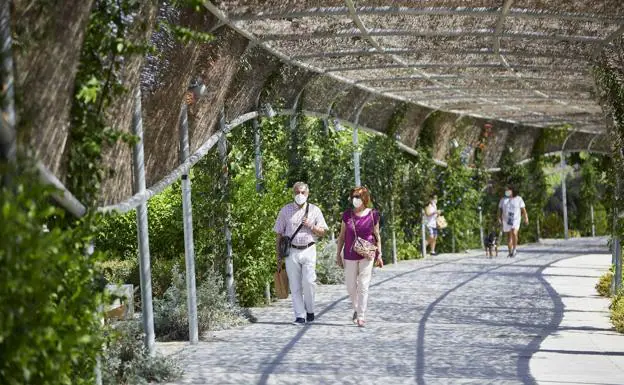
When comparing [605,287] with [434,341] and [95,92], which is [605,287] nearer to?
[434,341]

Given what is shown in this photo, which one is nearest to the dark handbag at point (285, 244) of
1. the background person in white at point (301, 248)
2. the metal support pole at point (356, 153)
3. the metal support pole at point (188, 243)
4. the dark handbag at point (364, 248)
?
the background person in white at point (301, 248)

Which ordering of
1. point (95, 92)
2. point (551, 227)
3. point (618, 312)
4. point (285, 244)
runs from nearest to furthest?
point (95, 92) < point (618, 312) < point (285, 244) < point (551, 227)

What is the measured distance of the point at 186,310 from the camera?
10758 millimetres

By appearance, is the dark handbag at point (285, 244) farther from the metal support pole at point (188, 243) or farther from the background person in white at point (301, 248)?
the metal support pole at point (188, 243)

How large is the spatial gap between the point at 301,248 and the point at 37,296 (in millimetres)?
6662

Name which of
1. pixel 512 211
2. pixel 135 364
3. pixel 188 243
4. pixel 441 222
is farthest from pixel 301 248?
pixel 441 222

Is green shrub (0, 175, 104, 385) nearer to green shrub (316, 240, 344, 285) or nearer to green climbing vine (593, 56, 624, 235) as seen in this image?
green climbing vine (593, 56, 624, 235)

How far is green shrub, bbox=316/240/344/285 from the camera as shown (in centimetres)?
1616

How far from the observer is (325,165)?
1686 cm

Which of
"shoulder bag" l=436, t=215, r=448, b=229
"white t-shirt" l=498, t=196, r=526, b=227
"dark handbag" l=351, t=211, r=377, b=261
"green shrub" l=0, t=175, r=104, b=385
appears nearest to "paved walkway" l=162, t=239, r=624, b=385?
"dark handbag" l=351, t=211, r=377, b=261

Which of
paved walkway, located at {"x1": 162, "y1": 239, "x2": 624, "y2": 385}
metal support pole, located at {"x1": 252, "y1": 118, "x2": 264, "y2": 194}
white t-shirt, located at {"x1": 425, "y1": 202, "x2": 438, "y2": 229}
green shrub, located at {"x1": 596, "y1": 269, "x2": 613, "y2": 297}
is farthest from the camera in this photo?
white t-shirt, located at {"x1": 425, "y1": 202, "x2": 438, "y2": 229}

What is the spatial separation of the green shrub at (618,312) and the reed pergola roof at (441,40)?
2.51 m

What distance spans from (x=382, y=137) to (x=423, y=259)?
2.74 metres

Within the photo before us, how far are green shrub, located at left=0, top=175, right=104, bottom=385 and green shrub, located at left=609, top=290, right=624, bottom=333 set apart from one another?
20.6 feet
